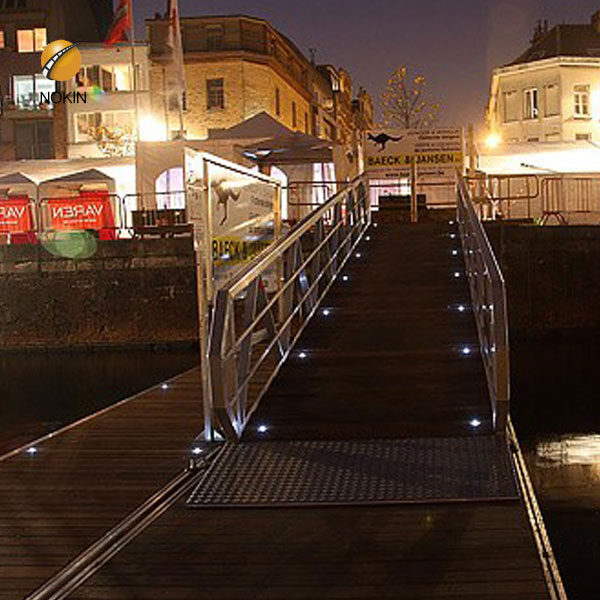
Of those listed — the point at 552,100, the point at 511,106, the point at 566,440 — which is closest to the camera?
the point at 566,440

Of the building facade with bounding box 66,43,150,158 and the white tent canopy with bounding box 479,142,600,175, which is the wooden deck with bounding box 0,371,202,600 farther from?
the building facade with bounding box 66,43,150,158

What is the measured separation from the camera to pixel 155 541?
4.94 m

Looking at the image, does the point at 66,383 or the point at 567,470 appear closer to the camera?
the point at 567,470

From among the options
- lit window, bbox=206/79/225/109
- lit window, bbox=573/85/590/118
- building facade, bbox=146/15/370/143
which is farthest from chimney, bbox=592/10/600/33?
lit window, bbox=206/79/225/109

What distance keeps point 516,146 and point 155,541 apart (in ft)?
79.1

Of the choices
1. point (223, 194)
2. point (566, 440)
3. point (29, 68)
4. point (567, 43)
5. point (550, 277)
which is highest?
point (567, 43)

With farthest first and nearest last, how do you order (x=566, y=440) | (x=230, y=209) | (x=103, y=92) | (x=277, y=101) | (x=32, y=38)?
(x=32, y=38) → (x=277, y=101) → (x=103, y=92) → (x=566, y=440) → (x=230, y=209)

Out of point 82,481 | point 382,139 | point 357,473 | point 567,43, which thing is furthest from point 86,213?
point 567,43

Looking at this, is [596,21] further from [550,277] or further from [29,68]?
[550,277]

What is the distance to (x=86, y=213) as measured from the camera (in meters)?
23.7

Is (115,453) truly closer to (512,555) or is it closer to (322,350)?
(322,350)

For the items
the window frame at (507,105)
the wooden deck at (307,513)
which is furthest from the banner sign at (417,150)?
the window frame at (507,105)

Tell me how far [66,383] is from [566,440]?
33.8ft

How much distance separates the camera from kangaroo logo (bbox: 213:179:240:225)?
7.46 m
